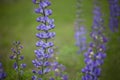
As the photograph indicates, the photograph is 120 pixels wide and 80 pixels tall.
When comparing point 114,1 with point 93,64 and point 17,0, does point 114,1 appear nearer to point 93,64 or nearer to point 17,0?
point 93,64

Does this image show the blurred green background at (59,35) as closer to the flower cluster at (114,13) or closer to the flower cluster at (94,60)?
the flower cluster at (94,60)

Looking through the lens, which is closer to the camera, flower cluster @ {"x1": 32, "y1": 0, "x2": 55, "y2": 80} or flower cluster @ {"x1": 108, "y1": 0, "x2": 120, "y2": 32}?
flower cluster @ {"x1": 32, "y1": 0, "x2": 55, "y2": 80}

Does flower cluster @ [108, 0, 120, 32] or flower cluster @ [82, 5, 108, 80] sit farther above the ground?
flower cluster @ [108, 0, 120, 32]

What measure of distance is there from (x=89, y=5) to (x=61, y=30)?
8.23 feet

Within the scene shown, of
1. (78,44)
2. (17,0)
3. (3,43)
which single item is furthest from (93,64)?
(17,0)

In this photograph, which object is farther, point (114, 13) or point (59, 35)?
point (59, 35)

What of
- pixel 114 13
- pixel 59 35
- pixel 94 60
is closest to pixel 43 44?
pixel 94 60

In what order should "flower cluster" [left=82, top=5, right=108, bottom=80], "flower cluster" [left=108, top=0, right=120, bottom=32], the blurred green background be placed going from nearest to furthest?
1. "flower cluster" [left=82, top=5, right=108, bottom=80]
2. the blurred green background
3. "flower cluster" [left=108, top=0, right=120, bottom=32]

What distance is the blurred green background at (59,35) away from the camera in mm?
6676

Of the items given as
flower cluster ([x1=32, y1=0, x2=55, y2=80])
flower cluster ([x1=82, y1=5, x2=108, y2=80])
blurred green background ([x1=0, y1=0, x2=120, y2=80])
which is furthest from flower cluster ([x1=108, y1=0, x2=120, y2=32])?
flower cluster ([x1=32, y1=0, x2=55, y2=80])

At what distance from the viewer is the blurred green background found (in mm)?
6676

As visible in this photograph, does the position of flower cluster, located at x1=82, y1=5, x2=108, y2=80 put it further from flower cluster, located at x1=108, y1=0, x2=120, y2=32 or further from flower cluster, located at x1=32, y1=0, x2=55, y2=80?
flower cluster, located at x1=108, y1=0, x2=120, y2=32

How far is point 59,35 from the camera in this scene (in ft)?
32.4

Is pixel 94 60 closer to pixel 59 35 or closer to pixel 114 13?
pixel 114 13
